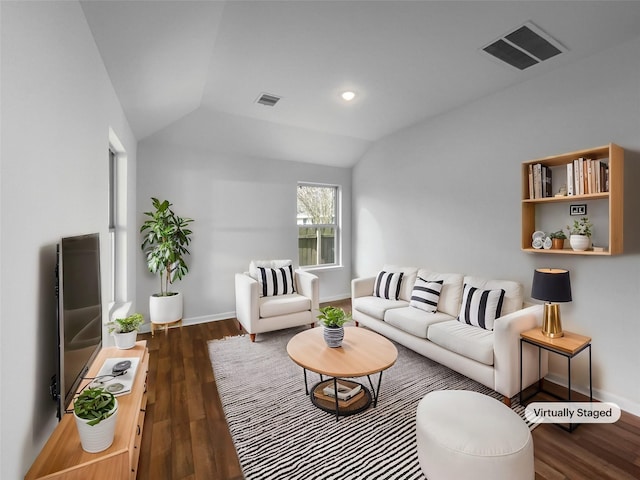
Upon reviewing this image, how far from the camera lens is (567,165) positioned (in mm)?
2516

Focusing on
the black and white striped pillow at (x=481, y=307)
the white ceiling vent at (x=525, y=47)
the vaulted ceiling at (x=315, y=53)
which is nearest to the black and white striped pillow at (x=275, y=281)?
the vaulted ceiling at (x=315, y=53)

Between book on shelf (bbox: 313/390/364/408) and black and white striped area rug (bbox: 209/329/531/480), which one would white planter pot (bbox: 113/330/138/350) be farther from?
book on shelf (bbox: 313/390/364/408)

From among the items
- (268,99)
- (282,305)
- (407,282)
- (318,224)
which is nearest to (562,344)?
(407,282)

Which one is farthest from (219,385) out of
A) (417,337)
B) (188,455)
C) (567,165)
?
(567,165)

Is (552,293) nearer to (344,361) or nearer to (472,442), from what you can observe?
(472,442)

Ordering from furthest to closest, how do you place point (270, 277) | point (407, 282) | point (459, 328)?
point (270, 277), point (407, 282), point (459, 328)

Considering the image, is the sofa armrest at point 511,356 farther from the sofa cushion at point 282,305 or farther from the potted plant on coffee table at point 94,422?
the potted plant on coffee table at point 94,422

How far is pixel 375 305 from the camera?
3721 millimetres

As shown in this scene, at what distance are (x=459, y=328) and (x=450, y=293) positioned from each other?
0.61 metres

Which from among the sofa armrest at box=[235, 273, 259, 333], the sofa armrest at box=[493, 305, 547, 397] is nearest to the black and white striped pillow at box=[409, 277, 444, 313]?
the sofa armrest at box=[493, 305, 547, 397]

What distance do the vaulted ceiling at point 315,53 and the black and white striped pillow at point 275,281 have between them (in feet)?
6.78

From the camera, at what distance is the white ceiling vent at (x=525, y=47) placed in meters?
2.28

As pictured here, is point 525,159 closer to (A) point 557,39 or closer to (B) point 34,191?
(A) point 557,39

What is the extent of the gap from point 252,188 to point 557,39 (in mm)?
3861
